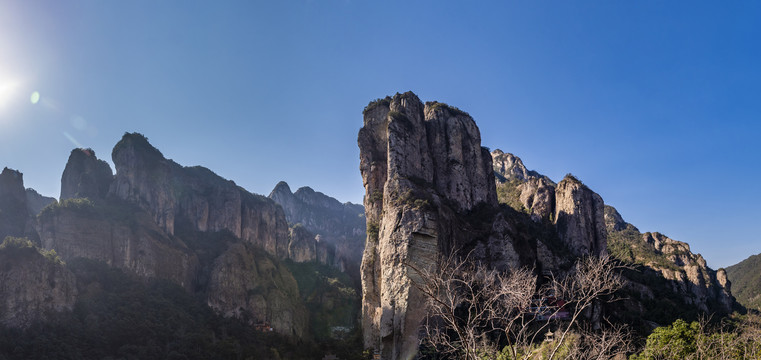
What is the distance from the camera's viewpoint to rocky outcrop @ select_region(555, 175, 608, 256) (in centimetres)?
5659

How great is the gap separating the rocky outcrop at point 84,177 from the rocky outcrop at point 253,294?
32311 millimetres

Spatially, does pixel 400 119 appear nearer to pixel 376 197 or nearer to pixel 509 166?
pixel 376 197

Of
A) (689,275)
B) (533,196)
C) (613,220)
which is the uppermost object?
(533,196)

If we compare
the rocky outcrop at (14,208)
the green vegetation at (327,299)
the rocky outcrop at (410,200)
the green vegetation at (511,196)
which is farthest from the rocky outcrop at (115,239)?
the green vegetation at (511,196)

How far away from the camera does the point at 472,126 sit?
56.2 m

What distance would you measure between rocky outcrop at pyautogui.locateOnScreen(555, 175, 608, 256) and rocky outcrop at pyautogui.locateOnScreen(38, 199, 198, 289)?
3058 inches

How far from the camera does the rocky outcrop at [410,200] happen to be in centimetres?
3650

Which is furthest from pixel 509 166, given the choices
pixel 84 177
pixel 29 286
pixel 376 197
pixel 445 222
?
pixel 29 286

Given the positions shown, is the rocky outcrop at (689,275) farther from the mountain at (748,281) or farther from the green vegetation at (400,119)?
the green vegetation at (400,119)

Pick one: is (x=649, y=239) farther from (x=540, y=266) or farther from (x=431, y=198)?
(x=431, y=198)

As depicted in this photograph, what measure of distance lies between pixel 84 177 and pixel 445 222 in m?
89.1

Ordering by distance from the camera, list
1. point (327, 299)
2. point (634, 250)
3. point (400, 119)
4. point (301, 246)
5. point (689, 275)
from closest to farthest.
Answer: point (400, 119) < point (689, 275) < point (634, 250) < point (327, 299) < point (301, 246)

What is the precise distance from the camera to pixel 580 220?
189ft

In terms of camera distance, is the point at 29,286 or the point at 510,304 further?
the point at 29,286
